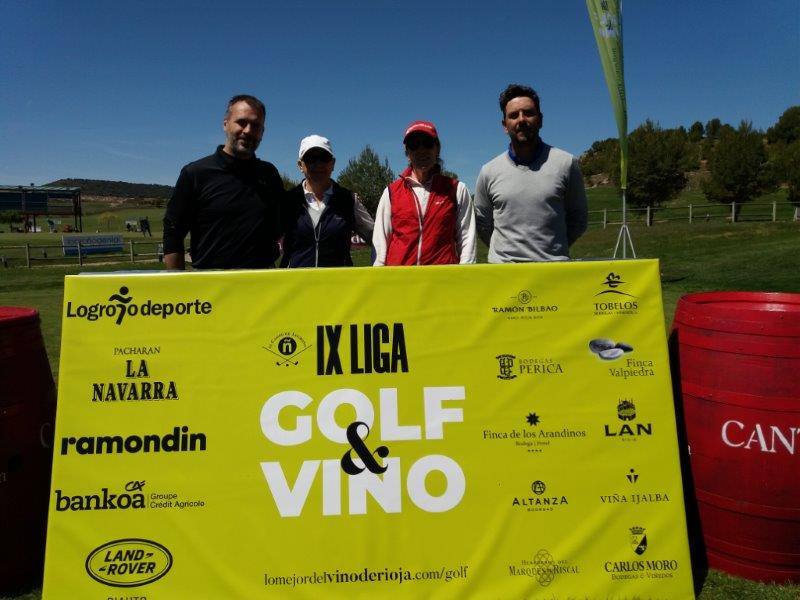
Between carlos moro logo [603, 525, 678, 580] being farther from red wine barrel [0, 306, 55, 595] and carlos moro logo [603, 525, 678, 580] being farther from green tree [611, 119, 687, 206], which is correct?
green tree [611, 119, 687, 206]

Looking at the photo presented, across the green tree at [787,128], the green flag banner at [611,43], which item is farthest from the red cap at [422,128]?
the green tree at [787,128]

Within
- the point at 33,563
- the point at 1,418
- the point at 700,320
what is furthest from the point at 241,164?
the point at 700,320

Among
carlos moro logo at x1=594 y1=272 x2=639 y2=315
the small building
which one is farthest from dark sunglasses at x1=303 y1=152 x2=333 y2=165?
the small building

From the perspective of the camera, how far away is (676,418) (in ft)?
9.02

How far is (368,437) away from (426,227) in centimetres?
138

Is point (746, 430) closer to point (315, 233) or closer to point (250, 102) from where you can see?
point (315, 233)

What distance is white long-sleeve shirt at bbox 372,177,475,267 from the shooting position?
3.43 metres

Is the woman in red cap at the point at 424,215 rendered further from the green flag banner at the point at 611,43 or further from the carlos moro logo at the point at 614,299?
the green flag banner at the point at 611,43

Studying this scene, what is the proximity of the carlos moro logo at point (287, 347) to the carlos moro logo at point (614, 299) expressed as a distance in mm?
1364

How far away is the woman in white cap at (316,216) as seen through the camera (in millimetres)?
3457

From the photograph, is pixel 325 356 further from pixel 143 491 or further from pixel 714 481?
pixel 714 481

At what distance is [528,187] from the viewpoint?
3.43 metres

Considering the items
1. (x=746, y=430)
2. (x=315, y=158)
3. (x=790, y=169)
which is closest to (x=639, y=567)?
(x=746, y=430)

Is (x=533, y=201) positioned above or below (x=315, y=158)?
below
